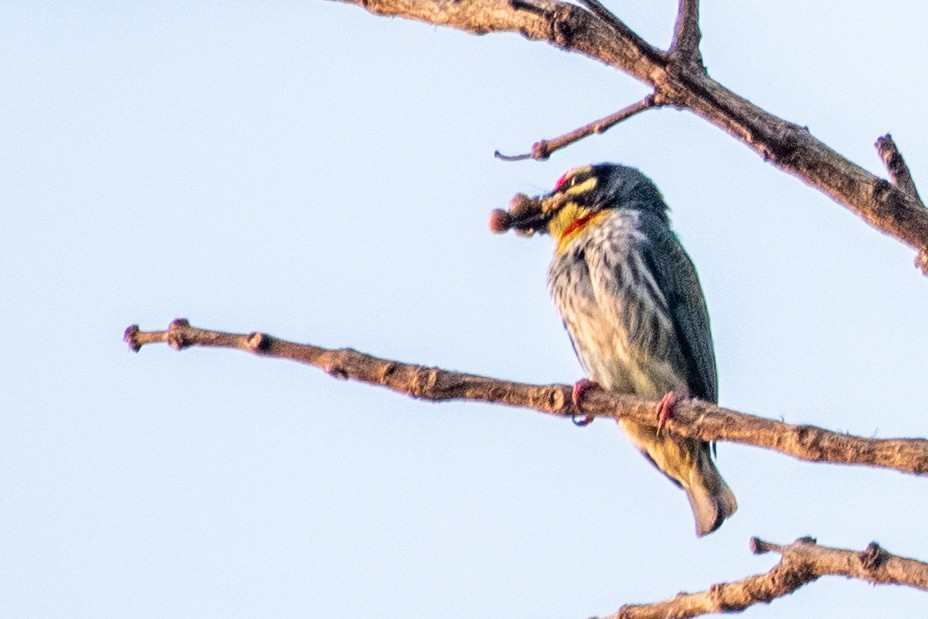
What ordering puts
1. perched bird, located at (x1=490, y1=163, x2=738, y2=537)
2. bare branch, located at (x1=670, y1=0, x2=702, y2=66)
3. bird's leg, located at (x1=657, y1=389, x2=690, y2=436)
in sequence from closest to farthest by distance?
1. bare branch, located at (x1=670, y1=0, x2=702, y2=66)
2. bird's leg, located at (x1=657, y1=389, x2=690, y2=436)
3. perched bird, located at (x1=490, y1=163, x2=738, y2=537)

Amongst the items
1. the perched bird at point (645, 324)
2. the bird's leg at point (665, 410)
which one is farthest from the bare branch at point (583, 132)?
the perched bird at point (645, 324)

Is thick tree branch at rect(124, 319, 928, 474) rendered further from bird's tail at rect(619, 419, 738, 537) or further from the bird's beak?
the bird's beak

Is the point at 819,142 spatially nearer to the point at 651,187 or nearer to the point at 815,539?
the point at 815,539

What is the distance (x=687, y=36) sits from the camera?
2936 millimetres

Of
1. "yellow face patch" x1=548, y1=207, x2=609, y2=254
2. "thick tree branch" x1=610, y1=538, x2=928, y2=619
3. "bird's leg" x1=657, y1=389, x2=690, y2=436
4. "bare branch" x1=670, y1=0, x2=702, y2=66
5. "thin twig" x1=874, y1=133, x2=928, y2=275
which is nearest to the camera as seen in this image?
"thick tree branch" x1=610, y1=538, x2=928, y2=619

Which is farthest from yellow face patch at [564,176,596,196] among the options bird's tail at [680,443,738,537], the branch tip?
the branch tip

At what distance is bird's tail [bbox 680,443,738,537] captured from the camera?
18.5 ft

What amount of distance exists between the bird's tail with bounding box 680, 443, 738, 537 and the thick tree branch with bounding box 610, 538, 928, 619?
2665 millimetres

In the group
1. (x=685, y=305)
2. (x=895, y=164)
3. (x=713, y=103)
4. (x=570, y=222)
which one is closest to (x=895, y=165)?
(x=895, y=164)

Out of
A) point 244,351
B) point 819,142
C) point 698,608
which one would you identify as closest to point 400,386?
point 244,351

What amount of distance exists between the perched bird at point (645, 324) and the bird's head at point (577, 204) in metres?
0.05

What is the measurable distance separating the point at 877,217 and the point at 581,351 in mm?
3142

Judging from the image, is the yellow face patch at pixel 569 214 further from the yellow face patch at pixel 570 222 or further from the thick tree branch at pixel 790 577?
the thick tree branch at pixel 790 577

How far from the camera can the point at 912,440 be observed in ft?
8.82
